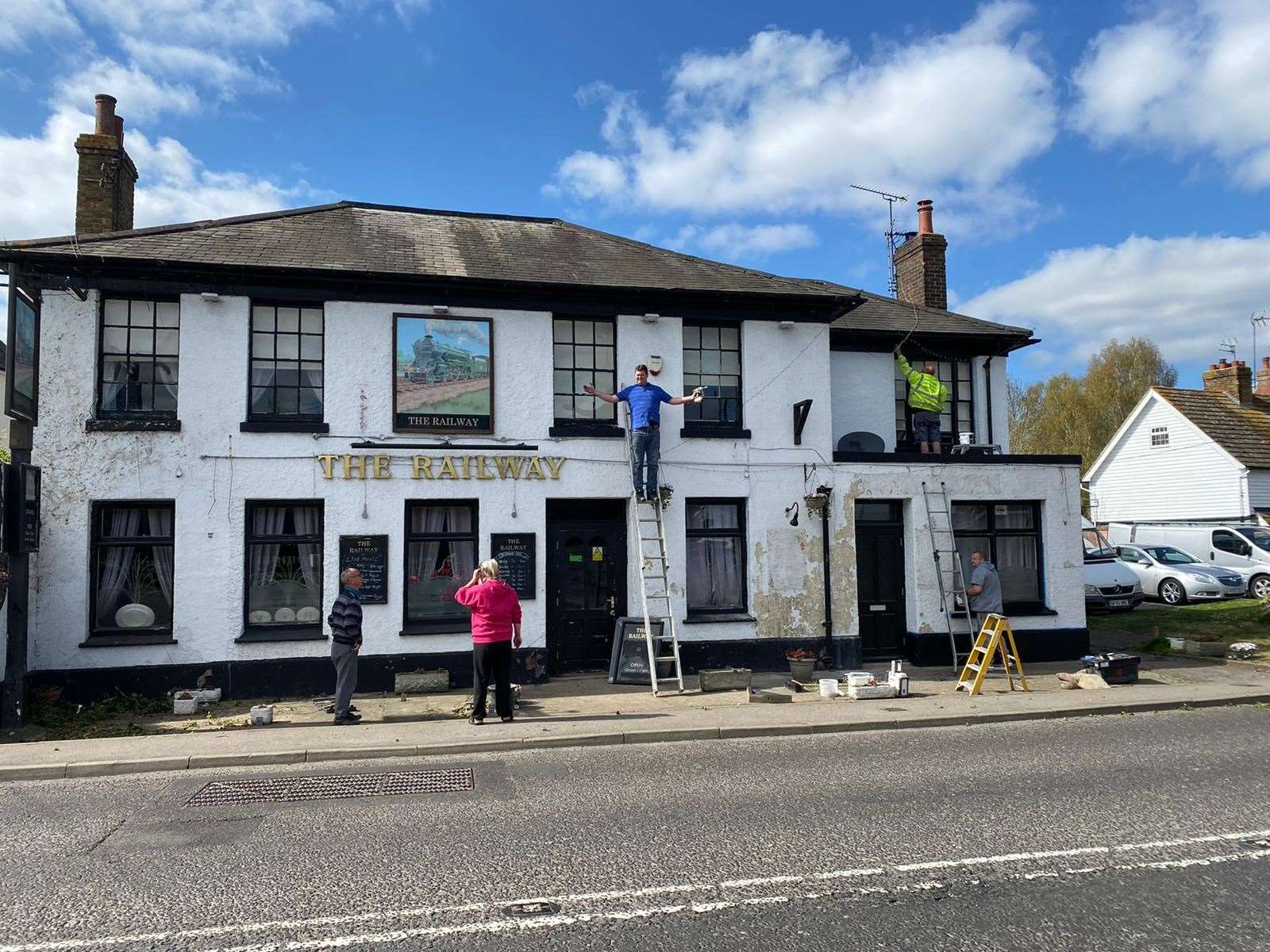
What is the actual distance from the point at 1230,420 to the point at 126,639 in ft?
113

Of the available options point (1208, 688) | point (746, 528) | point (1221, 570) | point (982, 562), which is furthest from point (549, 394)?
point (1221, 570)

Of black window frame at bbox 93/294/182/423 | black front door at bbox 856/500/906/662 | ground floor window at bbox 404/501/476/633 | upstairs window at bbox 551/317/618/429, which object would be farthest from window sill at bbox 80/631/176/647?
black front door at bbox 856/500/906/662

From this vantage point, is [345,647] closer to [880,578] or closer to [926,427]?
[880,578]

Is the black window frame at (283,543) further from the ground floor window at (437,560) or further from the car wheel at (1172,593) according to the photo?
the car wheel at (1172,593)

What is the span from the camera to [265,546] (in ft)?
39.6

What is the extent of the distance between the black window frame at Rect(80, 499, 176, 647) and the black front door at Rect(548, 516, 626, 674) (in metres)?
5.27

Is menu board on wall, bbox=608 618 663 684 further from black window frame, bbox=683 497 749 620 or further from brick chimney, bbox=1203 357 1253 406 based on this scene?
brick chimney, bbox=1203 357 1253 406

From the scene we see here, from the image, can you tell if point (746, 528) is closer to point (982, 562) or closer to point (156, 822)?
point (982, 562)

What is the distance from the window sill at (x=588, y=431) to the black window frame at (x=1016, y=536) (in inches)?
233

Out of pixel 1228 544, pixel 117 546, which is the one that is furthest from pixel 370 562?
pixel 1228 544

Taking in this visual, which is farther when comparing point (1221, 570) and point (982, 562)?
point (1221, 570)

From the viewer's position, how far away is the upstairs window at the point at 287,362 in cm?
1223

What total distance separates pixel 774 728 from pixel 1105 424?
1595 inches

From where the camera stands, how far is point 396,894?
493cm
